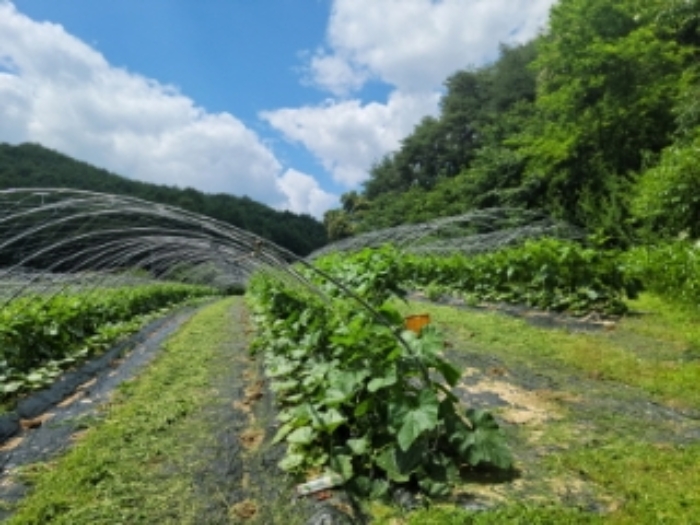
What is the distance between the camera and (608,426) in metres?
3.36

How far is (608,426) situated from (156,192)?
35941 millimetres

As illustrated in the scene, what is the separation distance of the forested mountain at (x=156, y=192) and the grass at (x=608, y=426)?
1352 cm

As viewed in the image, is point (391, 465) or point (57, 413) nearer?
point (391, 465)

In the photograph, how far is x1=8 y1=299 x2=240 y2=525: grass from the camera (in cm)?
260

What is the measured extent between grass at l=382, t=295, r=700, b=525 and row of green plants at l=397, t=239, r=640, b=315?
0.72m

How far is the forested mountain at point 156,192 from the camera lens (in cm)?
1811

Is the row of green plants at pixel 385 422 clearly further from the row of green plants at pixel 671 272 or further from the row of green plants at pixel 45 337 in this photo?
the row of green plants at pixel 671 272

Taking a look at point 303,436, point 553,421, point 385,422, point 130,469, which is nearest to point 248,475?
point 303,436

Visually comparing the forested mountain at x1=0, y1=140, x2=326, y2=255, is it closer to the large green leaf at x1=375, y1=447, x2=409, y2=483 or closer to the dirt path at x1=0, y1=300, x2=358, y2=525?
the dirt path at x1=0, y1=300, x2=358, y2=525

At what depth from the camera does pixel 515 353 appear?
5.59m

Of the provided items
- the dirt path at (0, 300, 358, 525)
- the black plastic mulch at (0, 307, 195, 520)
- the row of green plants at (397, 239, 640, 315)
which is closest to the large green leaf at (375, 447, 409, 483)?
the dirt path at (0, 300, 358, 525)

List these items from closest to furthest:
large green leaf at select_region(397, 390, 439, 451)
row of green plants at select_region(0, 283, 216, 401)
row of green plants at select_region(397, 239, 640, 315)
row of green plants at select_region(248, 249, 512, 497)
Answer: large green leaf at select_region(397, 390, 439, 451)
row of green plants at select_region(248, 249, 512, 497)
row of green plants at select_region(0, 283, 216, 401)
row of green plants at select_region(397, 239, 640, 315)

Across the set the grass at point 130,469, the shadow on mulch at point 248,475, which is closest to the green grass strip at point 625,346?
the shadow on mulch at point 248,475

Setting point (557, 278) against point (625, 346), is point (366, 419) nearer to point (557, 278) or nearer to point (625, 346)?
point (625, 346)
